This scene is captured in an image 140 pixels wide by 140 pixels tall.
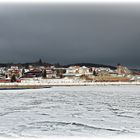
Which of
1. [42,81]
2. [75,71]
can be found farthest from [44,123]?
[75,71]

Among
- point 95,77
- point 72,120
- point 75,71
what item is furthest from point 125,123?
point 75,71

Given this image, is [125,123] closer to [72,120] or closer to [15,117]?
[72,120]

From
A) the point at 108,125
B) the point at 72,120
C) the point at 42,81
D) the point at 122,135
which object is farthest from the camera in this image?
the point at 42,81

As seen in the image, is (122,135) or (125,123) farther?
(125,123)

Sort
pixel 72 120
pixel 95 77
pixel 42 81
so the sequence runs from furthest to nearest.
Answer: pixel 95 77, pixel 42 81, pixel 72 120

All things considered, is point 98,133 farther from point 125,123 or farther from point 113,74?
point 113,74

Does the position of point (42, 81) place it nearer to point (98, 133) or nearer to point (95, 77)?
point (95, 77)

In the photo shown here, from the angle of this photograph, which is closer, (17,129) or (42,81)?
(17,129)

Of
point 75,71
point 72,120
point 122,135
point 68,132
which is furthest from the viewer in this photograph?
point 75,71

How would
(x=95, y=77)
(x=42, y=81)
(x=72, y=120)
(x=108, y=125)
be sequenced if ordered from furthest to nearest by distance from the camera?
(x=95, y=77) → (x=42, y=81) → (x=72, y=120) → (x=108, y=125)
